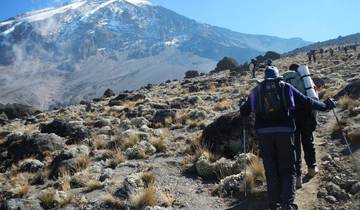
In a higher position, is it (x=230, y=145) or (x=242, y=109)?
(x=242, y=109)

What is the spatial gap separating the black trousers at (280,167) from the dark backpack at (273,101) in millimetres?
310

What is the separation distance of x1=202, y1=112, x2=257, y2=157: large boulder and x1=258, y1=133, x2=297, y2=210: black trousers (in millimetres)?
3512

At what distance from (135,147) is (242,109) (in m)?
6.25

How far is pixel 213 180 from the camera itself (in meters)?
10.5

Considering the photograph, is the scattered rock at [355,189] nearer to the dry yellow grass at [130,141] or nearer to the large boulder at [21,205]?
the large boulder at [21,205]

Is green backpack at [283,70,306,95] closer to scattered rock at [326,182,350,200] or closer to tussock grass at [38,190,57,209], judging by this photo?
scattered rock at [326,182,350,200]

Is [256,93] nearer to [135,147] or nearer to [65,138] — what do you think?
[135,147]

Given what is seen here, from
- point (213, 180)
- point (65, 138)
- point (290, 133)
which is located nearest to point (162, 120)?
Answer: point (65, 138)

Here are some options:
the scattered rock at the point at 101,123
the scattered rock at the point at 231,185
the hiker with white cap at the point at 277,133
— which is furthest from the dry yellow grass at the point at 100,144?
the hiker with white cap at the point at 277,133

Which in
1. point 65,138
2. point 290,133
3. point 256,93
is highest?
point 256,93

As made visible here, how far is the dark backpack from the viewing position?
755 cm

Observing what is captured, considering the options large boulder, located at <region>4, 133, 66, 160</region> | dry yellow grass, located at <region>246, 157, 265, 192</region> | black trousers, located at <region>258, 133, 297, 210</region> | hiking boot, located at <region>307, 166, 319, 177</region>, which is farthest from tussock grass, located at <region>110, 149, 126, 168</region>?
black trousers, located at <region>258, 133, 297, 210</region>

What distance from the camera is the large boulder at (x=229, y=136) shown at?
1165cm

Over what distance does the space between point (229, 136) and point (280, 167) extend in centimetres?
447
